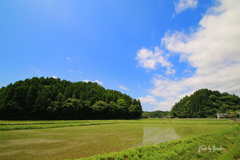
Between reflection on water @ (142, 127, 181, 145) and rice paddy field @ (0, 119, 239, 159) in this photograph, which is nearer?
rice paddy field @ (0, 119, 239, 159)

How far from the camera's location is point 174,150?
8.18m

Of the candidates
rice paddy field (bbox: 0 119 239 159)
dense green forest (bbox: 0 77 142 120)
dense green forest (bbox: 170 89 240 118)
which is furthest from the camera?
dense green forest (bbox: 170 89 240 118)

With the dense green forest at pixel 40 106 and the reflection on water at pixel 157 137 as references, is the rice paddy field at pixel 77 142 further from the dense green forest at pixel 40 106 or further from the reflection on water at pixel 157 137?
the dense green forest at pixel 40 106

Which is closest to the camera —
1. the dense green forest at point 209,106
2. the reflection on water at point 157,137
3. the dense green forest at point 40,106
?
the reflection on water at point 157,137

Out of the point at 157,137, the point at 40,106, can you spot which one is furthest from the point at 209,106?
the point at 40,106

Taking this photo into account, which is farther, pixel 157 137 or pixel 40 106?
pixel 40 106

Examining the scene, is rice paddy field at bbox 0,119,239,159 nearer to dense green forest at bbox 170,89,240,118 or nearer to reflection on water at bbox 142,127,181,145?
reflection on water at bbox 142,127,181,145

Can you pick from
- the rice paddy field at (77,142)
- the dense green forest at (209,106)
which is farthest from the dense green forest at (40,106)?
the dense green forest at (209,106)

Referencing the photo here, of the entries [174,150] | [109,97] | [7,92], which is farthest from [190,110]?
[7,92]

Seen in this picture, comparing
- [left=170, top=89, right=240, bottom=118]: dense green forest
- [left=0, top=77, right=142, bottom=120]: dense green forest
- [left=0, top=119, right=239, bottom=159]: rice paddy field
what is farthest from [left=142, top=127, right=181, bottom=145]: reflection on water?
[left=170, top=89, right=240, bottom=118]: dense green forest

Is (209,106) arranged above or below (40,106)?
above

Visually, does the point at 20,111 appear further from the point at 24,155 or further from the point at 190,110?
the point at 190,110

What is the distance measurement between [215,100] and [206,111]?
2373cm

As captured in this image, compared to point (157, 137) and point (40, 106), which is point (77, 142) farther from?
point (40, 106)
